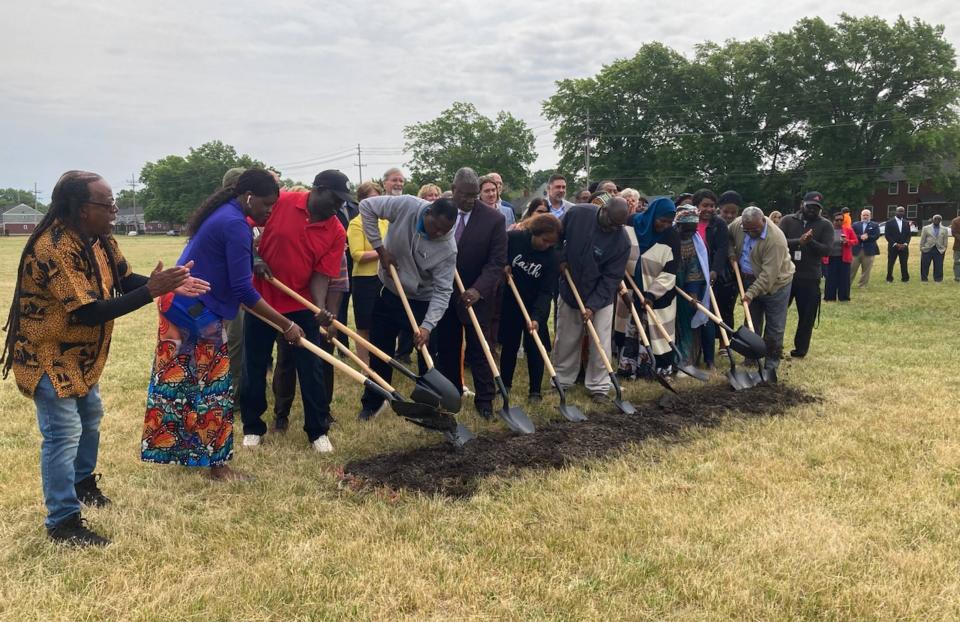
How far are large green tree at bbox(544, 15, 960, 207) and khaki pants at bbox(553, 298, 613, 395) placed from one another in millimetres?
33961

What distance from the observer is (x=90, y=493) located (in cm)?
336

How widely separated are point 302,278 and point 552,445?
211cm

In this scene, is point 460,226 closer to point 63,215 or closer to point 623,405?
point 623,405

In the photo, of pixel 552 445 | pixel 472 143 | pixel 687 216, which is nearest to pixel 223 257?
pixel 552 445

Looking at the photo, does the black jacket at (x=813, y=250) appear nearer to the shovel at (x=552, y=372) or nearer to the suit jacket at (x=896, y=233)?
the shovel at (x=552, y=372)

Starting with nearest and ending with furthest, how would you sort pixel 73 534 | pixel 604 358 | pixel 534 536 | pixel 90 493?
pixel 73 534
pixel 534 536
pixel 90 493
pixel 604 358

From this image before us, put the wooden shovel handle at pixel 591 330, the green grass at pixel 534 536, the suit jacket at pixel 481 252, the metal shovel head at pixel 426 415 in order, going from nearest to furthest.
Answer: the green grass at pixel 534 536, the metal shovel head at pixel 426 415, the suit jacket at pixel 481 252, the wooden shovel handle at pixel 591 330

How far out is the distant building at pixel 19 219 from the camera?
305 ft

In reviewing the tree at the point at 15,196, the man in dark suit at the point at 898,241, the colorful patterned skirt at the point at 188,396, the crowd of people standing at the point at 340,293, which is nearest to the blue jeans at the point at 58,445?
the crowd of people standing at the point at 340,293

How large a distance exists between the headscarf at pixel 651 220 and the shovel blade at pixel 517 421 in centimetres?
247

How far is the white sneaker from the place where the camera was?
14.0 feet

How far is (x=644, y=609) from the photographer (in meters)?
2.51

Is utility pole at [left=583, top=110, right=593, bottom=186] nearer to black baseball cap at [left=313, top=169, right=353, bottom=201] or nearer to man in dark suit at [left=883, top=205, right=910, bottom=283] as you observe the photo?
man in dark suit at [left=883, top=205, right=910, bottom=283]

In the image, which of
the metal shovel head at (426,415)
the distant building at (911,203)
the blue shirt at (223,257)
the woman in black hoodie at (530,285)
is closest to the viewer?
the blue shirt at (223,257)
